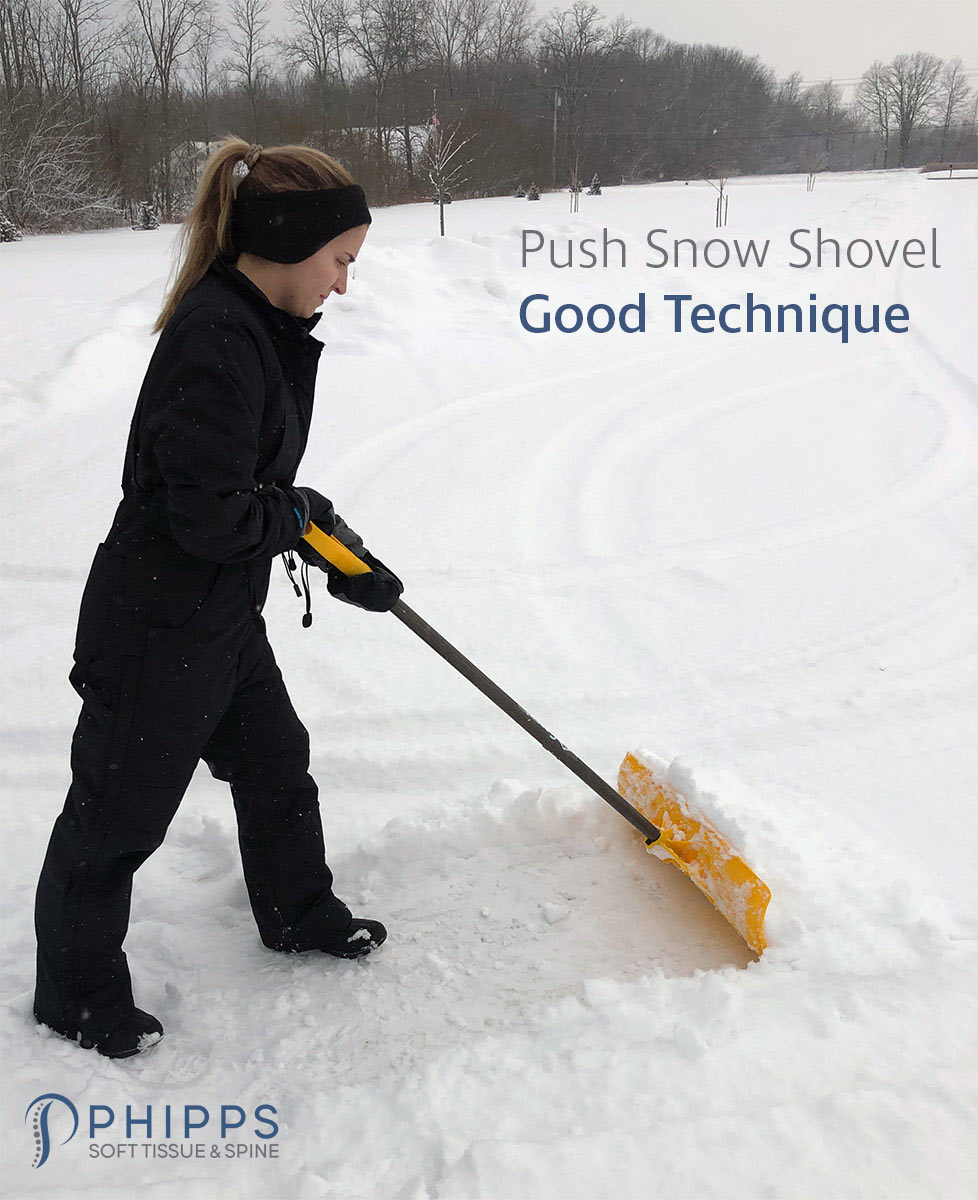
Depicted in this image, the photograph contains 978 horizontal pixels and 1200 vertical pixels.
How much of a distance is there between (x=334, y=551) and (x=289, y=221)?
60cm

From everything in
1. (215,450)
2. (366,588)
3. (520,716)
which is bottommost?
(520,716)

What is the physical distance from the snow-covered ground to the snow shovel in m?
0.09

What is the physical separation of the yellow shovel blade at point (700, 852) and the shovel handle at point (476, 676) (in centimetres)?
5

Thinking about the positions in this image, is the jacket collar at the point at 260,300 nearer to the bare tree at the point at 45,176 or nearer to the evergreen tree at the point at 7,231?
the evergreen tree at the point at 7,231

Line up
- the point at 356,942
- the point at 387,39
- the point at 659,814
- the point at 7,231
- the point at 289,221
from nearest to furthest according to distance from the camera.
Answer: the point at 289,221
the point at 356,942
the point at 659,814
the point at 7,231
the point at 387,39

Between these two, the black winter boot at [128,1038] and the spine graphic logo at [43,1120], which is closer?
Answer: the spine graphic logo at [43,1120]

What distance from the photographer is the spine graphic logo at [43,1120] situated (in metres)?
1.56

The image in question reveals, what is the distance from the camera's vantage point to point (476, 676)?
2064mm

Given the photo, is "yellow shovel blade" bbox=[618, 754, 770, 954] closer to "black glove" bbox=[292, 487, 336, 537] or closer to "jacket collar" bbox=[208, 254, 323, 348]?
"black glove" bbox=[292, 487, 336, 537]

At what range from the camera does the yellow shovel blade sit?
201 cm

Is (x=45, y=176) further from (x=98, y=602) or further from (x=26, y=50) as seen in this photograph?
(x=98, y=602)

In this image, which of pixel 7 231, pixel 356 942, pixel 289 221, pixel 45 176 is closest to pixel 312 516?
pixel 289 221

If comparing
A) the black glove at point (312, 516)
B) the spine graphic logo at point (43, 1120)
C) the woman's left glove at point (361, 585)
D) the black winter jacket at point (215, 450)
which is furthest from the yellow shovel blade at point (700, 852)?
the spine graphic logo at point (43, 1120)

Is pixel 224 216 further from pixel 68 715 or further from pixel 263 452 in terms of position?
pixel 68 715
